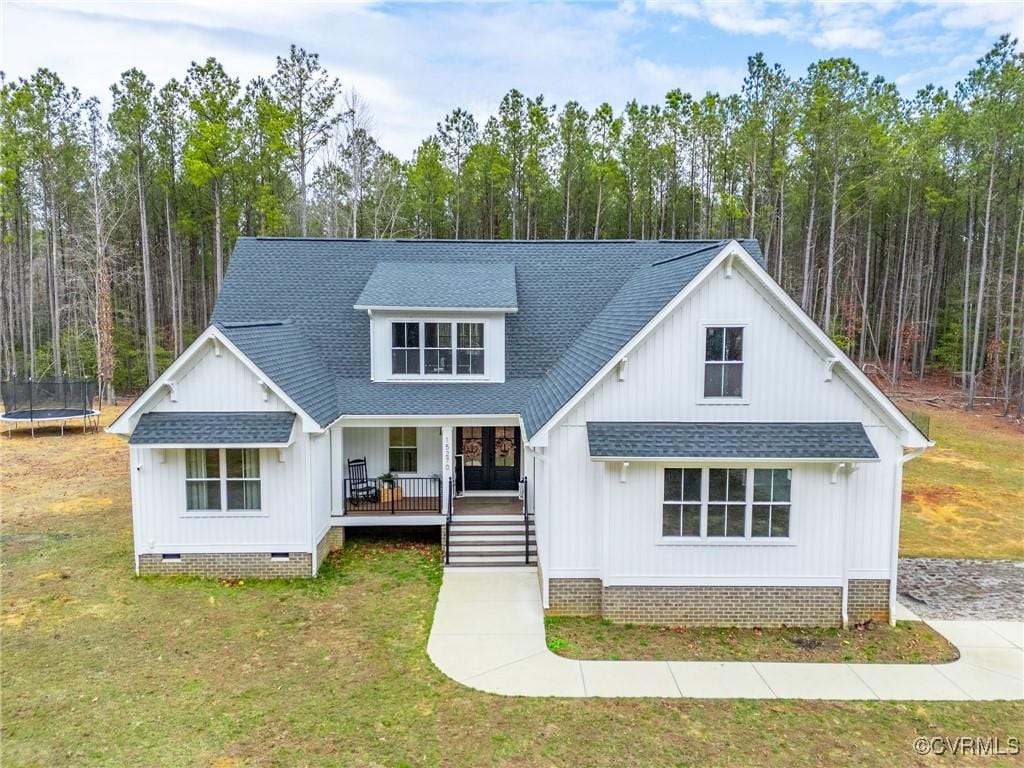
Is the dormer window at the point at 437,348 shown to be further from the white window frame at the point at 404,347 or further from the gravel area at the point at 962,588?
the gravel area at the point at 962,588

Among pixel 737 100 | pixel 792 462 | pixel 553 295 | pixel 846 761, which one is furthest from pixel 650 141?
pixel 846 761

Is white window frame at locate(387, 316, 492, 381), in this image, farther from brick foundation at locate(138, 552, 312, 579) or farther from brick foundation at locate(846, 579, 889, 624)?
brick foundation at locate(846, 579, 889, 624)

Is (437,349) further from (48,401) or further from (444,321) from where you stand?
(48,401)

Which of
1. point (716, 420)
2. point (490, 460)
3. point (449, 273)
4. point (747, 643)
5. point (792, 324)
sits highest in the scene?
point (449, 273)

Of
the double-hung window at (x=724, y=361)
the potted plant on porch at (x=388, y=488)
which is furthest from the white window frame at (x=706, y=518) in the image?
the potted plant on porch at (x=388, y=488)

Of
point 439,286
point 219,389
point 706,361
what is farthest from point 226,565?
point 706,361
